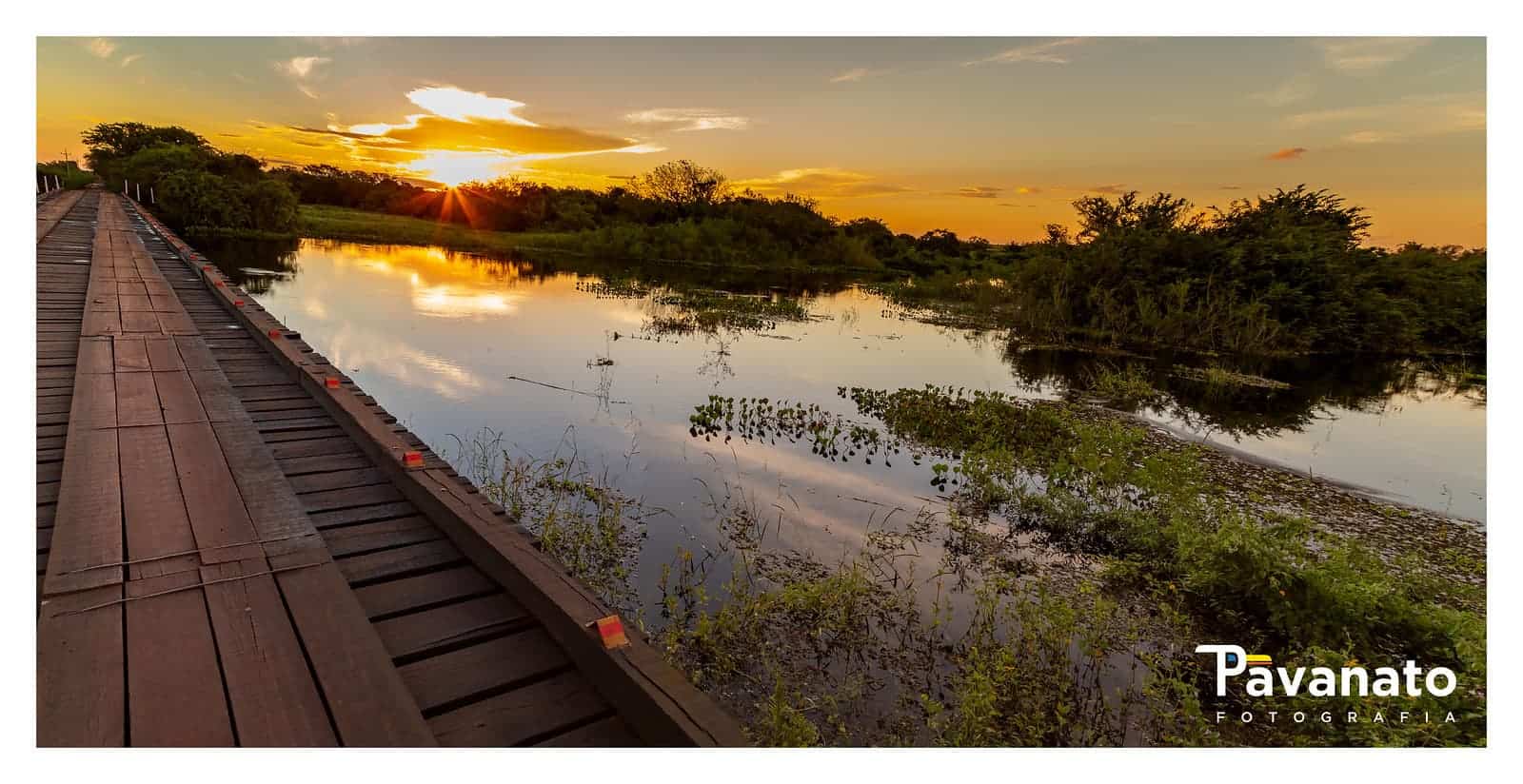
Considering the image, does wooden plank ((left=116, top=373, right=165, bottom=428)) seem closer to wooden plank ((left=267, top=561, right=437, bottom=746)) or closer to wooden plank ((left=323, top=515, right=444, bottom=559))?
wooden plank ((left=323, top=515, right=444, bottom=559))

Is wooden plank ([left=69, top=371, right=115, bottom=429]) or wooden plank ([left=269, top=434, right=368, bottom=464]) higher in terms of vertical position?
wooden plank ([left=69, top=371, right=115, bottom=429])

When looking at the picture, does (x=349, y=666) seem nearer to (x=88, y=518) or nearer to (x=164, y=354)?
(x=88, y=518)

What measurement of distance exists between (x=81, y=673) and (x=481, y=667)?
126cm

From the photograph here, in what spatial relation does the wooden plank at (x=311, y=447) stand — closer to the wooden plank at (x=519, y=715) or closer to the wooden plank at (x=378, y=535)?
the wooden plank at (x=378, y=535)

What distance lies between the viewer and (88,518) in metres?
3.10

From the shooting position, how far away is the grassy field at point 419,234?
129 ft

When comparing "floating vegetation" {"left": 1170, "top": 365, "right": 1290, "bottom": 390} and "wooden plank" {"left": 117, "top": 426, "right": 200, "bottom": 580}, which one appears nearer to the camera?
"wooden plank" {"left": 117, "top": 426, "right": 200, "bottom": 580}

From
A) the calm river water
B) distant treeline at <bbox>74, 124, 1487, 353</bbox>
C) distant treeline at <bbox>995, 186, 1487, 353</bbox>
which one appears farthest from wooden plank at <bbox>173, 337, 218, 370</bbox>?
distant treeline at <bbox>995, 186, 1487, 353</bbox>

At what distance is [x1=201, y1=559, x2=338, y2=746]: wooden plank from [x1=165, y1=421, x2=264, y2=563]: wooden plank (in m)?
0.21

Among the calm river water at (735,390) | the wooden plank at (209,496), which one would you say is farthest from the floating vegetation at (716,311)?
the wooden plank at (209,496)

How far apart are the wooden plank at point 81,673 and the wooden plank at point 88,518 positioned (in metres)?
0.13

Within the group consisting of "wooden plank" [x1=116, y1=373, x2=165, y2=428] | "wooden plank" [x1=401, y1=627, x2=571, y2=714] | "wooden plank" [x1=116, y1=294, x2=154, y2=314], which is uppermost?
"wooden plank" [x1=116, y1=294, x2=154, y2=314]

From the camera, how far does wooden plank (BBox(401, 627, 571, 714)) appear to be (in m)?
2.52
